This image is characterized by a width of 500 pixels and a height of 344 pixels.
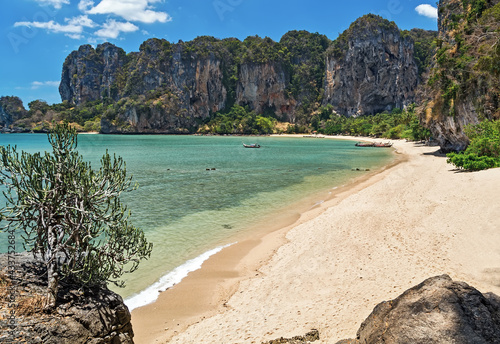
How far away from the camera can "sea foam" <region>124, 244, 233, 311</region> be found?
8.23 meters

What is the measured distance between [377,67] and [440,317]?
517 feet

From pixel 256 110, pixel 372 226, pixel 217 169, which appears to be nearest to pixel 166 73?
pixel 256 110

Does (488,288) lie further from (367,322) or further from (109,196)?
(109,196)

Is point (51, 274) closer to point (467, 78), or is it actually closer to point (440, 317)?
point (440, 317)

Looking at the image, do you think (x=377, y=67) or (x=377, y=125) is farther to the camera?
(x=377, y=67)

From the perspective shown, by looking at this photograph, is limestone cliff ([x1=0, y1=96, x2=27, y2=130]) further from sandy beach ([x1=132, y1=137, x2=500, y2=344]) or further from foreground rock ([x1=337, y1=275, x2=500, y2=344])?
foreground rock ([x1=337, y1=275, x2=500, y2=344])

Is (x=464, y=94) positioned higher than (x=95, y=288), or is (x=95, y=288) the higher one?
(x=464, y=94)

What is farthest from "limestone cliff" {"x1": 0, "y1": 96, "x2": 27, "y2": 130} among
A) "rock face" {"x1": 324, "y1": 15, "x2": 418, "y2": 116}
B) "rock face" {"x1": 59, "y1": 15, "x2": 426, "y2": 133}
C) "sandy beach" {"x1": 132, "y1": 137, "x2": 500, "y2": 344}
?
"sandy beach" {"x1": 132, "y1": 137, "x2": 500, "y2": 344}

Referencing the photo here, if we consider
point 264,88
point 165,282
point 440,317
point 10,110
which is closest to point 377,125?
point 264,88

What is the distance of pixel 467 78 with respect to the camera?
26.2m

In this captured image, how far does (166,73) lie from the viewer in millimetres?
173250

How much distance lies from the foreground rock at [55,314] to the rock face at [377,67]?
6047 inches

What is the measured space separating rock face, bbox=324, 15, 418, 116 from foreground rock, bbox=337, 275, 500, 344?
153 meters

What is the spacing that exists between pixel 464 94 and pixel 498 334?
30.5 meters
